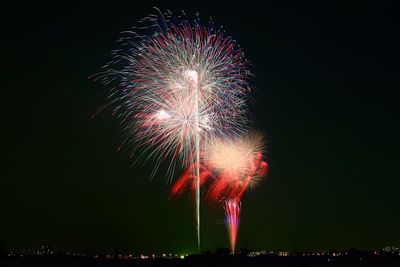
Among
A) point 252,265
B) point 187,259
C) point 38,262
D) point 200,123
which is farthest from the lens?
point 38,262

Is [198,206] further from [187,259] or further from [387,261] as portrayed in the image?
[387,261]

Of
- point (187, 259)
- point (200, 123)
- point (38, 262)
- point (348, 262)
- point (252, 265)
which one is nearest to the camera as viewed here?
point (200, 123)

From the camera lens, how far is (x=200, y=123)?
48562 millimetres

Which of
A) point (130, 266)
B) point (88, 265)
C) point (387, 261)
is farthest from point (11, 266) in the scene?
point (387, 261)

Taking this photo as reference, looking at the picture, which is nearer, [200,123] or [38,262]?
[200,123]

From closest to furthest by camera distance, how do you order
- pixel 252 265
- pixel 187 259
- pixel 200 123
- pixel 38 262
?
pixel 200 123 < pixel 252 265 < pixel 187 259 < pixel 38 262

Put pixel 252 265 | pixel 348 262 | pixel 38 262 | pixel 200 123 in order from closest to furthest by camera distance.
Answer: pixel 200 123 → pixel 252 265 → pixel 348 262 → pixel 38 262

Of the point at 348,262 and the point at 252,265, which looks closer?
the point at 252,265

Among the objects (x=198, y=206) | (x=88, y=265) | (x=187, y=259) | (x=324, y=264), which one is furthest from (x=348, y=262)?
(x=198, y=206)

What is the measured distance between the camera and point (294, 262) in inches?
3410

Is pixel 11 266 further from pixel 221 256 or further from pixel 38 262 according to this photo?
pixel 221 256

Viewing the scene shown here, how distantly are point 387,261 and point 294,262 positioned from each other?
14.6 m

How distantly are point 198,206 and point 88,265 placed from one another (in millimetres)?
40762

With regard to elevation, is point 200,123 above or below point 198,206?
above
